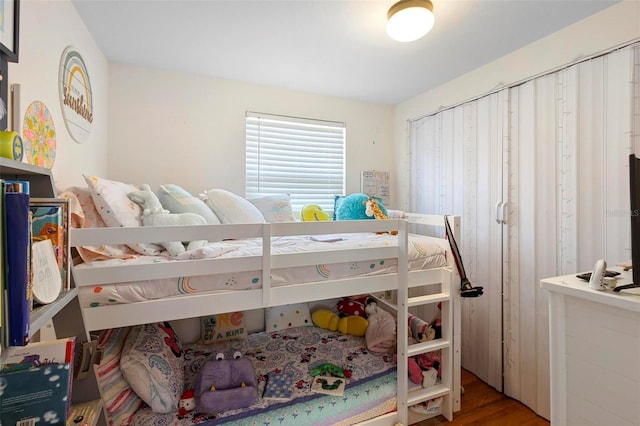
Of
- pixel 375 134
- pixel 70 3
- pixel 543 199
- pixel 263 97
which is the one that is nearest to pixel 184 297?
pixel 70 3

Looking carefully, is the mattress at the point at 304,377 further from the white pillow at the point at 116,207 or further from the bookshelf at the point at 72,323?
the white pillow at the point at 116,207

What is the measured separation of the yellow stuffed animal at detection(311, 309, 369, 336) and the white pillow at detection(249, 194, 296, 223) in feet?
2.86

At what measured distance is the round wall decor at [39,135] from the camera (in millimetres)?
1167

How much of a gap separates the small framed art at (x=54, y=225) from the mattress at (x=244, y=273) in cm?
30

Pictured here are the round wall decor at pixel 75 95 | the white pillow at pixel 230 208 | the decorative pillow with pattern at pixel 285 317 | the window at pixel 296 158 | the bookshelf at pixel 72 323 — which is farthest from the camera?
the window at pixel 296 158

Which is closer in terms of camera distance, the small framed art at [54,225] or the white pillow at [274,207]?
the small framed art at [54,225]

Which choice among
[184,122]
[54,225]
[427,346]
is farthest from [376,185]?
[54,225]

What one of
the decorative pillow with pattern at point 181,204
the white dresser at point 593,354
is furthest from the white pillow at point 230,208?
the white dresser at point 593,354

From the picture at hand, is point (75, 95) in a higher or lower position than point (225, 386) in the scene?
higher

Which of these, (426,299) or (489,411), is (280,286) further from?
(489,411)

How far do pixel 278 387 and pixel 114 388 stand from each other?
2.65 ft

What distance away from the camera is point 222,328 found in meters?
2.27

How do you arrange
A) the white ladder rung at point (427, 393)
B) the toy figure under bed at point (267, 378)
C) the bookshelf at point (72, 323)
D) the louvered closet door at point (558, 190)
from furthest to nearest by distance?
the white ladder rung at point (427, 393)
the louvered closet door at point (558, 190)
the toy figure under bed at point (267, 378)
the bookshelf at point (72, 323)

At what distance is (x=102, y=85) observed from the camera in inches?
82.4
